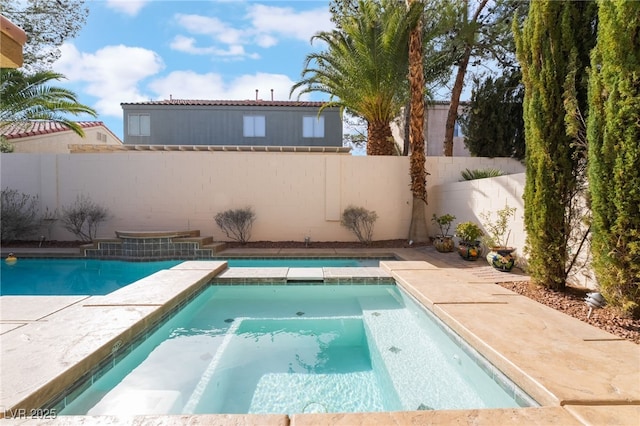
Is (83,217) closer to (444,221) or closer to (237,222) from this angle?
(237,222)

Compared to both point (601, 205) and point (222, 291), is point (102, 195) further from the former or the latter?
point (601, 205)

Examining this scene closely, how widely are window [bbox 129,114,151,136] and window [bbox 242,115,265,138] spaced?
5.09m

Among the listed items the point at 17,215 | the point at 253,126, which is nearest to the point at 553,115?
the point at 17,215

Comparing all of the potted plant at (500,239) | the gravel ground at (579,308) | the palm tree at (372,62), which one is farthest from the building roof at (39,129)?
the gravel ground at (579,308)

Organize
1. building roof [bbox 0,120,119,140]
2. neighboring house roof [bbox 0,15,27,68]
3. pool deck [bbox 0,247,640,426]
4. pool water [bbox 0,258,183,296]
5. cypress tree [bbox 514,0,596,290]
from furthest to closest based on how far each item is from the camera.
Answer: building roof [bbox 0,120,119,140] → pool water [bbox 0,258,183,296] → cypress tree [bbox 514,0,596,290] → neighboring house roof [bbox 0,15,27,68] → pool deck [bbox 0,247,640,426]

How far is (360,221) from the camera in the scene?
11109mm

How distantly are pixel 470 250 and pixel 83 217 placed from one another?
38.7ft

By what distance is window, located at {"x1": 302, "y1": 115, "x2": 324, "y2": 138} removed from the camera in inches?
701

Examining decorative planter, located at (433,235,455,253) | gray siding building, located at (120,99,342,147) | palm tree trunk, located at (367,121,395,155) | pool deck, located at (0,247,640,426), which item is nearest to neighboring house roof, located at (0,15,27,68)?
pool deck, located at (0,247,640,426)

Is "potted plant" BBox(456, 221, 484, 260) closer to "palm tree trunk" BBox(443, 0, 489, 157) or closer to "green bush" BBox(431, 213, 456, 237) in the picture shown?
"green bush" BBox(431, 213, 456, 237)

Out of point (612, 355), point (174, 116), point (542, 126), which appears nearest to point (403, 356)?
point (612, 355)

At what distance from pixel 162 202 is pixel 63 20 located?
10.3 m

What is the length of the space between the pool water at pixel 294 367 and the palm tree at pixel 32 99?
9400mm

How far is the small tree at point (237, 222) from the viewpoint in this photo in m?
11.1
